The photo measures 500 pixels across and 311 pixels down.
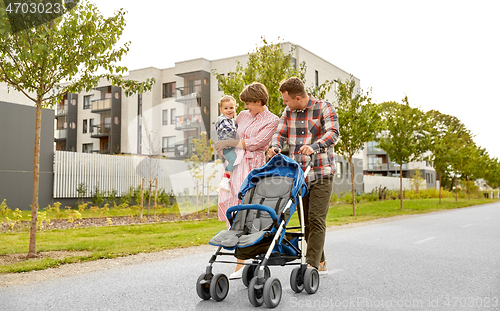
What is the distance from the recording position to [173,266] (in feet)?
21.1

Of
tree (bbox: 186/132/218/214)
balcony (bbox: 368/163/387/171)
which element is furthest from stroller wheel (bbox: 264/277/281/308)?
balcony (bbox: 368/163/387/171)

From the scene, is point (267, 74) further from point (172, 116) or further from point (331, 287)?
point (172, 116)

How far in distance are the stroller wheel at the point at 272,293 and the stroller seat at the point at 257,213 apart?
0.37 m

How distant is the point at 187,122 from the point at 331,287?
119 feet

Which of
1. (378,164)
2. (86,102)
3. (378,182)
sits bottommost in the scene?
(378,182)

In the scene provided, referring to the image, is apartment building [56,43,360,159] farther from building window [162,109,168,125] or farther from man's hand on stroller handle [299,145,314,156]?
man's hand on stroller handle [299,145,314,156]

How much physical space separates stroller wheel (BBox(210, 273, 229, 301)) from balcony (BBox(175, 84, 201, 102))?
37.4m

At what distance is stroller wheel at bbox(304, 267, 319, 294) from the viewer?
14.3 ft

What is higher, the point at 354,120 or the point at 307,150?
the point at 354,120

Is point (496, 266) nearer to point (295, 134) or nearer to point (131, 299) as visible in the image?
point (295, 134)

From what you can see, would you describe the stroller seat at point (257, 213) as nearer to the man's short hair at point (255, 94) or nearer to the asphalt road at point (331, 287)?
the asphalt road at point (331, 287)

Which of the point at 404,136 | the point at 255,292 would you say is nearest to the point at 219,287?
the point at 255,292

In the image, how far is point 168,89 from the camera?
44.8m

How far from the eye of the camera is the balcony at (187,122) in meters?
39.6
